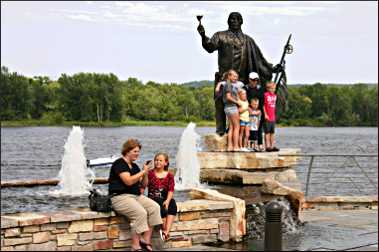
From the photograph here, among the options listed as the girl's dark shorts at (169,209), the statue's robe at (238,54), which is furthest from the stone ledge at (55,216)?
the statue's robe at (238,54)

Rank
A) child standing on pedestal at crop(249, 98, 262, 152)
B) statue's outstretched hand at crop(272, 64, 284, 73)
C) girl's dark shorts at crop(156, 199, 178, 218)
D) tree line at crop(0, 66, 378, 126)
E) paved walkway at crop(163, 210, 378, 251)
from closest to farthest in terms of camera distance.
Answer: girl's dark shorts at crop(156, 199, 178, 218)
paved walkway at crop(163, 210, 378, 251)
child standing on pedestal at crop(249, 98, 262, 152)
statue's outstretched hand at crop(272, 64, 284, 73)
tree line at crop(0, 66, 378, 126)

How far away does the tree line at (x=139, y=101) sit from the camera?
108 metres

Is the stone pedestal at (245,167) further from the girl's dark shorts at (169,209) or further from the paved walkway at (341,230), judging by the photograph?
the girl's dark shorts at (169,209)

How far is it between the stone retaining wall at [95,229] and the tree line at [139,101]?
276 feet

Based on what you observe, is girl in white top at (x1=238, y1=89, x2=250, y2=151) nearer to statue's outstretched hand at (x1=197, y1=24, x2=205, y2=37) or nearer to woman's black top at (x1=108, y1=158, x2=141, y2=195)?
statue's outstretched hand at (x1=197, y1=24, x2=205, y2=37)

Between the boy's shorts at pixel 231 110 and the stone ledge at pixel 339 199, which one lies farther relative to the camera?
the boy's shorts at pixel 231 110

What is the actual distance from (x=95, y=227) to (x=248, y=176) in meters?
5.60

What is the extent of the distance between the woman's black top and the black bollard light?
1.66m

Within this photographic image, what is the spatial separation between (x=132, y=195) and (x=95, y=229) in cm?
62

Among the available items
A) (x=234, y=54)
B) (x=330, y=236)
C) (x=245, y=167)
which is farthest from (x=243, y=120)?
(x=330, y=236)

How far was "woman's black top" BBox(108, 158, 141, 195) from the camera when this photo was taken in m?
9.39

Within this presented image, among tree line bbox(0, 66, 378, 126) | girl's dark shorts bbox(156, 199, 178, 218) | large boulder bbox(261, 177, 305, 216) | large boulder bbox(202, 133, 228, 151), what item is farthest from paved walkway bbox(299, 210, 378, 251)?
tree line bbox(0, 66, 378, 126)

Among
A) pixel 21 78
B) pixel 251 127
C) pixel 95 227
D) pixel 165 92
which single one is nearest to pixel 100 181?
pixel 251 127

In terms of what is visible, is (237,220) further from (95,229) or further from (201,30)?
(201,30)
